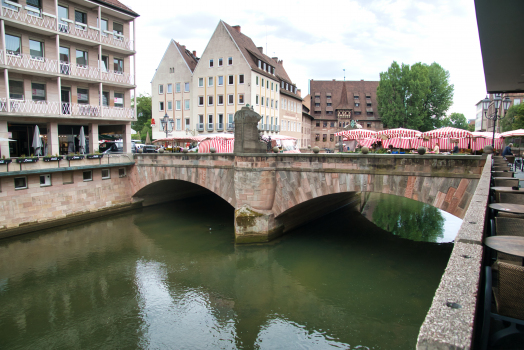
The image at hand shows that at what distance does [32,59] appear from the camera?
2148 centimetres

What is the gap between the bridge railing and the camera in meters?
1.73

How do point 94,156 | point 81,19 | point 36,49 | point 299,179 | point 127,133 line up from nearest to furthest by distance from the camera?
point 299,179 → point 36,49 → point 94,156 → point 81,19 → point 127,133

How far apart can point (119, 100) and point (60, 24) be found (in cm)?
660

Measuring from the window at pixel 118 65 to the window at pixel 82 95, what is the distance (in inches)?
126

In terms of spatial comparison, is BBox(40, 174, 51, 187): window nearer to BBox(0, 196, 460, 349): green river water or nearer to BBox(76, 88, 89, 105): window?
BBox(0, 196, 460, 349): green river water

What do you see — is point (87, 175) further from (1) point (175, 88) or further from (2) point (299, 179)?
(1) point (175, 88)

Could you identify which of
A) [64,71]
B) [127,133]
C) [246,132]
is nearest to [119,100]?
[127,133]

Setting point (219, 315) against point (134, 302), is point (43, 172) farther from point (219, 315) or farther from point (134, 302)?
point (219, 315)

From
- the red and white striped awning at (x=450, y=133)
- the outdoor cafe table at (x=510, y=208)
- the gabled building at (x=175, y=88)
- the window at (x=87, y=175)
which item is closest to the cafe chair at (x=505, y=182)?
the outdoor cafe table at (x=510, y=208)

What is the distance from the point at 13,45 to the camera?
2120 centimetres

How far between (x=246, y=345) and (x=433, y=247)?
11.4 metres

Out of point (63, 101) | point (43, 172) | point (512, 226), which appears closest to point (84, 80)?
point (63, 101)

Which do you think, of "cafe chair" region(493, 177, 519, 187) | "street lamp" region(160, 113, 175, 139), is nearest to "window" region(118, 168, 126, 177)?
"street lamp" region(160, 113, 175, 139)

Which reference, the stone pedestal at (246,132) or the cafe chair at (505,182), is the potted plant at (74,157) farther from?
the cafe chair at (505,182)
